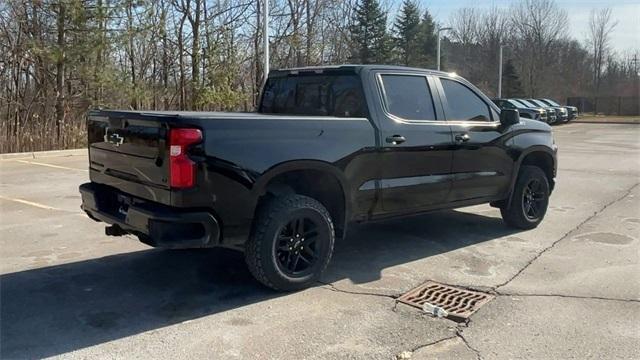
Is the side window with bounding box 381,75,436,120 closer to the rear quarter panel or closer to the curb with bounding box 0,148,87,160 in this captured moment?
the rear quarter panel

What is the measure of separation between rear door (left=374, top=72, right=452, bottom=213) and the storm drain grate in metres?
0.92

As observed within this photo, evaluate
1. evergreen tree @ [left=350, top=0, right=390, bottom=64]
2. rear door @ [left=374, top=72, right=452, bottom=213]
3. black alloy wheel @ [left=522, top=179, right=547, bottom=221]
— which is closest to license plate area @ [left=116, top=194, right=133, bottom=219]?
rear door @ [left=374, top=72, right=452, bottom=213]

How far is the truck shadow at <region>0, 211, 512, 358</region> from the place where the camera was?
13.2 ft

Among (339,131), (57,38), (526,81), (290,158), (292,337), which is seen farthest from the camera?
(526,81)

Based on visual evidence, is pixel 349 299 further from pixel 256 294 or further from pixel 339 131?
pixel 339 131

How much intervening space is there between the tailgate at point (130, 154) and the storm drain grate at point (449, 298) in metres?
2.15

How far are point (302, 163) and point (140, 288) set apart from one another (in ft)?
5.75

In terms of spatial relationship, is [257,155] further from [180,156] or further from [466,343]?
[466,343]

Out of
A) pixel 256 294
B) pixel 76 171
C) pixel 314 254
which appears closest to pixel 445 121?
pixel 314 254

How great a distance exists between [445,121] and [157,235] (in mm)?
3296

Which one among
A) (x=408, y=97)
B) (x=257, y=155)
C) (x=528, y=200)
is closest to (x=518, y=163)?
(x=528, y=200)

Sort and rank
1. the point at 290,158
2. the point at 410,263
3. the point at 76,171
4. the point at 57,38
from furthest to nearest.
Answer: the point at 57,38
the point at 76,171
the point at 410,263
the point at 290,158

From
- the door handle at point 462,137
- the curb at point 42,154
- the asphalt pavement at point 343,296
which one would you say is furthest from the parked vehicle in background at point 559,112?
the door handle at point 462,137

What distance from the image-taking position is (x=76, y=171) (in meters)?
12.4
